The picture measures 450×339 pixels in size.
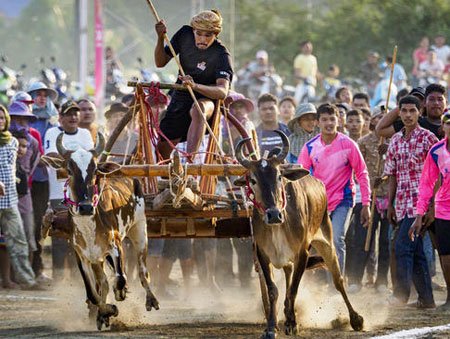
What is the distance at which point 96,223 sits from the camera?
1244 centimetres

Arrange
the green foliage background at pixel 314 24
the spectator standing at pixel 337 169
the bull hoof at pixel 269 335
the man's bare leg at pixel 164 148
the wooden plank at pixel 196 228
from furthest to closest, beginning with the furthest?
1. the green foliage background at pixel 314 24
2. the spectator standing at pixel 337 169
3. the man's bare leg at pixel 164 148
4. the wooden plank at pixel 196 228
5. the bull hoof at pixel 269 335

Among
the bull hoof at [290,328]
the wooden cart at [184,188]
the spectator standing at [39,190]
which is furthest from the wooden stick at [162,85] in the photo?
the spectator standing at [39,190]

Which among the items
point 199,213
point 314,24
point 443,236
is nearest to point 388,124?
point 443,236

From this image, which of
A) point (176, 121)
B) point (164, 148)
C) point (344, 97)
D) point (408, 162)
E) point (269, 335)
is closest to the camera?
point (269, 335)

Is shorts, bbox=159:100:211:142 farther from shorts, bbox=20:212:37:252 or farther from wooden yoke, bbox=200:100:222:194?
shorts, bbox=20:212:37:252

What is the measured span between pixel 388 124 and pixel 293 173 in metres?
3.30

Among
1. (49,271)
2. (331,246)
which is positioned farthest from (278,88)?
(331,246)

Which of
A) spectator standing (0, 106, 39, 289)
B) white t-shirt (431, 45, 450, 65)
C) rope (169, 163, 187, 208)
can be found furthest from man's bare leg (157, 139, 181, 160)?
white t-shirt (431, 45, 450, 65)

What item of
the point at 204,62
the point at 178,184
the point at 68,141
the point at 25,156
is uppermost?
the point at 204,62

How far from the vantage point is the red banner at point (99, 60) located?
31.6 meters

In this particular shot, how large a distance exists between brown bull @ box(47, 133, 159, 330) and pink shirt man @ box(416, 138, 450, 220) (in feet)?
10.4

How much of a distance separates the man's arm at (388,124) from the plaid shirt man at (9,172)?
4.55 meters

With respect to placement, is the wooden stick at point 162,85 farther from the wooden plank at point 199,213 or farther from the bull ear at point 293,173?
the bull ear at point 293,173

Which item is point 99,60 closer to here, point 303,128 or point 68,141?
point 303,128
